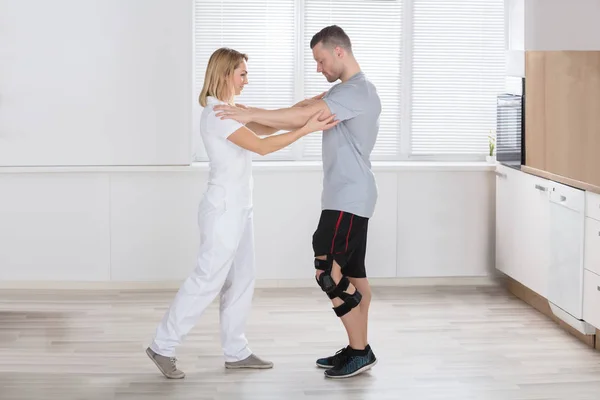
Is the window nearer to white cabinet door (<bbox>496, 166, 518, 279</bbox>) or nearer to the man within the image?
white cabinet door (<bbox>496, 166, 518, 279</bbox>)

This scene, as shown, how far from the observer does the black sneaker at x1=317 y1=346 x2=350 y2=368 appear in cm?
439

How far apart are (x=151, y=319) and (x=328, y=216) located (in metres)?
1.59

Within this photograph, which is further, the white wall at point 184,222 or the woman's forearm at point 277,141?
the white wall at point 184,222

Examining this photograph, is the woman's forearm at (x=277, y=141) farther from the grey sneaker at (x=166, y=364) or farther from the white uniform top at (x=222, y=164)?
the grey sneaker at (x=166, y=364)

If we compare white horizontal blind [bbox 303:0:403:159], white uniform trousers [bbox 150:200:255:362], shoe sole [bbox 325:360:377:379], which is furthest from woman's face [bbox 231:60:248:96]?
white horizontal blind [bbox 303:0:403:159]

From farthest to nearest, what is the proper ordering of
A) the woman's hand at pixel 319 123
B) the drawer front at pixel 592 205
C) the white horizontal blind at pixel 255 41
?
the white horizontal blind at pixel 255 41 → the drawer front at pixel 592 205 → the woman's hand at pixel 319 123

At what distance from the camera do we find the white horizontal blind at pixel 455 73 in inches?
252

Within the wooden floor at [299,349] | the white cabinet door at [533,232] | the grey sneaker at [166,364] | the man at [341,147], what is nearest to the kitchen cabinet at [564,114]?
the white cabinet door at [533,232]

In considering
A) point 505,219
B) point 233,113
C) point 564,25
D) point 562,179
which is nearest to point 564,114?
point 562,179

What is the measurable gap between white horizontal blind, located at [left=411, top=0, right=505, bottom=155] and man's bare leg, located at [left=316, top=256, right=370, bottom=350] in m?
2.39

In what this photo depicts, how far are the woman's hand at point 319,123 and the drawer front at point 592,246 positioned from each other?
145 cm

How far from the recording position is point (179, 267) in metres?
6.10

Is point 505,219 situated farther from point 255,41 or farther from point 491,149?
point 255,41

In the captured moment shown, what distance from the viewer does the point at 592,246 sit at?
4684 mm
